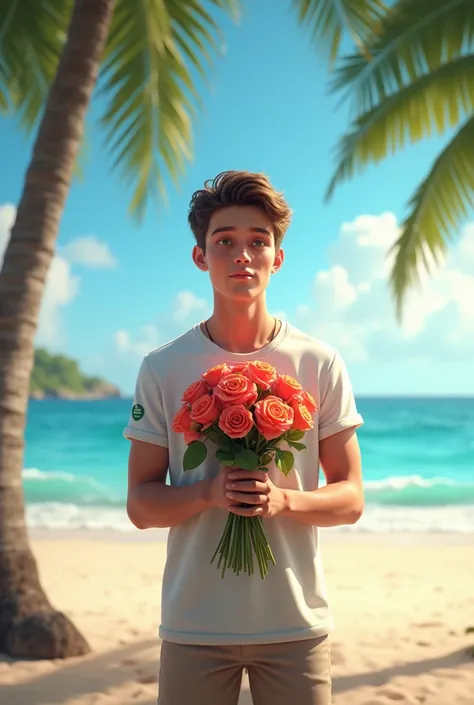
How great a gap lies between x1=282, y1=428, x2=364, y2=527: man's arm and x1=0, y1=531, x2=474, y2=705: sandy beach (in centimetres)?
304

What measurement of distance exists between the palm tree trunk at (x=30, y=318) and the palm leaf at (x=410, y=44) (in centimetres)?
316

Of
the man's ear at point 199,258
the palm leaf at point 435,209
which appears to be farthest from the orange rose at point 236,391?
the palm leaf at point 435,209

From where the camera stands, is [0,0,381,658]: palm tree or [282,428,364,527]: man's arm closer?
[282,428,364,527]: man's arm

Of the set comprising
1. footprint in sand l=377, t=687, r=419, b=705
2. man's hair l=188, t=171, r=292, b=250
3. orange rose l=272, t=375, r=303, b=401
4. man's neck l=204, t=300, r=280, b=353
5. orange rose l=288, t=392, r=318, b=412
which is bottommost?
footprint in sand l=377, t=687, r=419, b=705

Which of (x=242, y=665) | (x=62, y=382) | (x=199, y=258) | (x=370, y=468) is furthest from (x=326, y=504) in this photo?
(x=62, y=382)

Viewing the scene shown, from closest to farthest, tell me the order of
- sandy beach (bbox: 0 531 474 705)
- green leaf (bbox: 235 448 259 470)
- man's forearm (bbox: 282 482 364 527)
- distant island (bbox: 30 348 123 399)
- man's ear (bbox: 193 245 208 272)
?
green leaf (bbox: 235 448 259 470) → man's forearm (bbox: 282 482 364 527) → man's ear (bbox: 193 245 208 272) → sandy beach (bbox: 0 531 474 705) → distant island (bbox: 30 348 123 399)

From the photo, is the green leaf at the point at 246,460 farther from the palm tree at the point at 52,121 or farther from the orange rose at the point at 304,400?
the palm tree at the point at 52,121

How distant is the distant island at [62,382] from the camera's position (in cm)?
7628

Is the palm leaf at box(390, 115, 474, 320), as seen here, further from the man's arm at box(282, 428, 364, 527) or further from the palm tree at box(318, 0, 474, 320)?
the man's arm at box(282, 428, 364, 527)

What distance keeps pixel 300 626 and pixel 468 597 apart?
7093 millimetres

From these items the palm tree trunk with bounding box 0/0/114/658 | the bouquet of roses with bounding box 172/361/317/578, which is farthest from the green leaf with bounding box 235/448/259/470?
the palm tree trunk with bounding box 0/0/114/658

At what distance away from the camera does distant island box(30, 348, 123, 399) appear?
7628cm

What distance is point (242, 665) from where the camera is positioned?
1.96 meters

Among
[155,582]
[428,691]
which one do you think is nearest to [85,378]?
[155,582]
